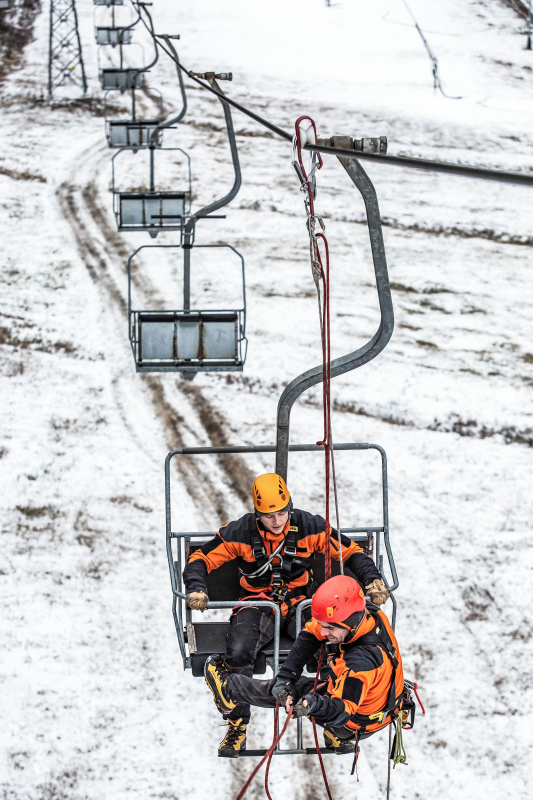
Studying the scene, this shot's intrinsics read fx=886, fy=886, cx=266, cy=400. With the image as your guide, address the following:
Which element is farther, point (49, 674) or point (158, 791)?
point (49, 674)

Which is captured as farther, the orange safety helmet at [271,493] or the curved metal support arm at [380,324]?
the orange safety helmet at [271,493]

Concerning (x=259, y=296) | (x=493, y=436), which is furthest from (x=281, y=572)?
(x=259, y=296)

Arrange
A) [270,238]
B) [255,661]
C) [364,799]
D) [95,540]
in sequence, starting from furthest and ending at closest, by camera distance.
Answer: [270,238]
[95,540]
[364,799]
[255,661]

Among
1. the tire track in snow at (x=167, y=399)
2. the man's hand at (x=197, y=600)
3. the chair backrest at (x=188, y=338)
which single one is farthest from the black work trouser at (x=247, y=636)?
the tire track in snow at (x=167, y=399)

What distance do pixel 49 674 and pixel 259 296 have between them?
7.39 metres

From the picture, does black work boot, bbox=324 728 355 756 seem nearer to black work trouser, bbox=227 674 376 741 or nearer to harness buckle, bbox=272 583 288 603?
black work trouser, bbox=227 674 376 741

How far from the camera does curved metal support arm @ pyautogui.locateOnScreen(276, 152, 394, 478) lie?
416 cm

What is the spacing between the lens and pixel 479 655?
9.07m

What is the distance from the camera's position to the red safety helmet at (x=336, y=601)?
458 cm

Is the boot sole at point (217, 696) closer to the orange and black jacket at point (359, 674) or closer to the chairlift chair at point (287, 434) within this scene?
the chairlift chair at point (287, 434)

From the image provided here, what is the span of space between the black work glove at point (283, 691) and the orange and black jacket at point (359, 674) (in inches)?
3.5

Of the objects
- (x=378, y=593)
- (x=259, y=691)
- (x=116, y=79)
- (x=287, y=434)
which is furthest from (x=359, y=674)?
(x=116, y=79)

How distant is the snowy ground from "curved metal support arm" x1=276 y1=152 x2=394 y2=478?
174 inches

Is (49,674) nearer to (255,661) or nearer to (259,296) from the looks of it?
(255,661)
